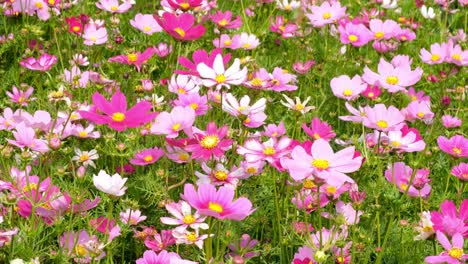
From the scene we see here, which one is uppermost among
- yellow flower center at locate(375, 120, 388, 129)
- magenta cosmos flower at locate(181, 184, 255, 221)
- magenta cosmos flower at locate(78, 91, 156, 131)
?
yellow flower center at locate(375, 120, 388, 129)

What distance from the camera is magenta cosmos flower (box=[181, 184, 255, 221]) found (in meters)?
1.16

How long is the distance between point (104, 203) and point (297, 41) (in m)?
1.10

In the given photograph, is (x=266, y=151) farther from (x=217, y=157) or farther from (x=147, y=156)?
(x=147, y=156)

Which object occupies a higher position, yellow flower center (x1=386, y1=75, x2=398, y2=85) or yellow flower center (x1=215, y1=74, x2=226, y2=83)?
yellow flower center (x1=215, y1=74, x2=226, y2=83)

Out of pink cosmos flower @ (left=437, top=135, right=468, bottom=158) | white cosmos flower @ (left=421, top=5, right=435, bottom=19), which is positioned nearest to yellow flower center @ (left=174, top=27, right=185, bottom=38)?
pink cosmos flower @ (left=437, top=135, right=468, bottom=158)

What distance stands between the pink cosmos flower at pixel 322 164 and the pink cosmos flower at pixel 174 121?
23 centimetres

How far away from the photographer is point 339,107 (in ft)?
7.07

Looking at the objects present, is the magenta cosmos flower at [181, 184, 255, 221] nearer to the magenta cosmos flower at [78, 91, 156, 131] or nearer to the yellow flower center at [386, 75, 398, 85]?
the magenta cosmos flower at [78, 91, 156, 131]

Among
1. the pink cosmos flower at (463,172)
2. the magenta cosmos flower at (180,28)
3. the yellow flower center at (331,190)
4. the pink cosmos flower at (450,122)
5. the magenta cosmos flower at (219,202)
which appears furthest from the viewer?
the pink cosmos flower at (450,122)

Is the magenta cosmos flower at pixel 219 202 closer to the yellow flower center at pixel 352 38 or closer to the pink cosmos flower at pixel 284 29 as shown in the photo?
the yellow flower center at pixel 352 38

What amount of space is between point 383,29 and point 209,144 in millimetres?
1151

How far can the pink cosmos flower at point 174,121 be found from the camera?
1.35m

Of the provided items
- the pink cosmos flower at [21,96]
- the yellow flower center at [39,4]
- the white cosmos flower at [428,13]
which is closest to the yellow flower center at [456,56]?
the white cosmos flower at [428,13]

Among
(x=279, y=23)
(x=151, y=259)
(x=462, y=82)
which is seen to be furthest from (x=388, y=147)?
(x=279, y=23)
